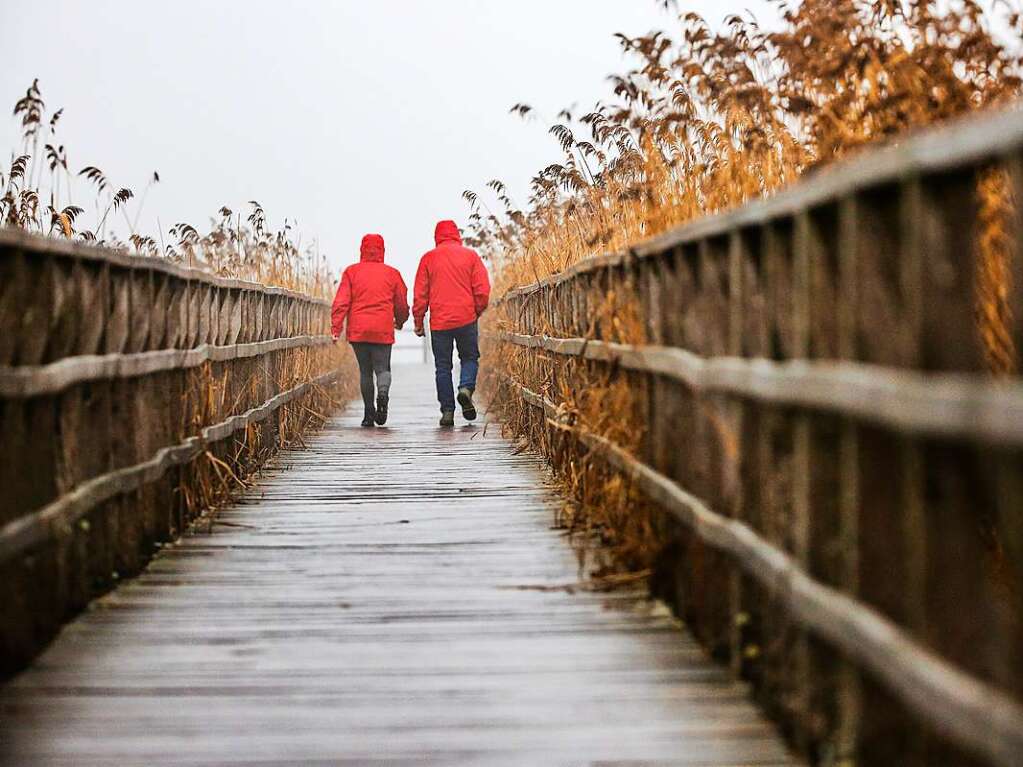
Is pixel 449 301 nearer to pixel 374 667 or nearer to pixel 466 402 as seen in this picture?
pixel 466 402

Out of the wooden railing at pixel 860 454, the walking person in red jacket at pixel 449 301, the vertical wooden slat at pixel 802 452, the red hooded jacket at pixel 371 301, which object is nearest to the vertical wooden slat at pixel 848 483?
the wooden railing at pixel 860 454

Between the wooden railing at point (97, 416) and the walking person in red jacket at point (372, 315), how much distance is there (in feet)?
17.3

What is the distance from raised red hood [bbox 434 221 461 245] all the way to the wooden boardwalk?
7.48m

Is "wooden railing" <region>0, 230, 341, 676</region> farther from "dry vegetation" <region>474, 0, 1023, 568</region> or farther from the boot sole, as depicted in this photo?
the boot sole

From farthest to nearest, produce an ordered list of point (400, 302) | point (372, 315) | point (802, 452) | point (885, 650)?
1. point (400, 302)
2. point (372, 315)
3. point (802, 452)
4. point (885, 650)

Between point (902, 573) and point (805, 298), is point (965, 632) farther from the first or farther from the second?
point (805, 298)

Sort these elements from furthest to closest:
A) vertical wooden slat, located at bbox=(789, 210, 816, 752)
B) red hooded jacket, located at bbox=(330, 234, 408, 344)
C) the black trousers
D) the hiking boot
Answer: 1. the hiking boot
2. the black trousers
3. red hooded jacket, located at bbox=(330, 234, 408, 344)
4. vertical wooden slat, located at bbox=(789, 210, 816, 752)

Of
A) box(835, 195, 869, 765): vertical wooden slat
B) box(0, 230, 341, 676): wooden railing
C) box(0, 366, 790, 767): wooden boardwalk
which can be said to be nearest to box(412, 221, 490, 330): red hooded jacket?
box(0, 230, 341, 676): wooden railing

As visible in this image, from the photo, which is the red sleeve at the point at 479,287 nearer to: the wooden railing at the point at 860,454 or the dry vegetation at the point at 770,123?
the dry vegetation at the point at 770,123

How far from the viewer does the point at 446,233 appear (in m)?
14.6

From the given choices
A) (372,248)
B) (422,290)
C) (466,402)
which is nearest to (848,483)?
(422,290)

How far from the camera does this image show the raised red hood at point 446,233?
14555mm

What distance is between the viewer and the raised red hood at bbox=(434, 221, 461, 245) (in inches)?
573

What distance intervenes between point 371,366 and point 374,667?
1036 centimetres
